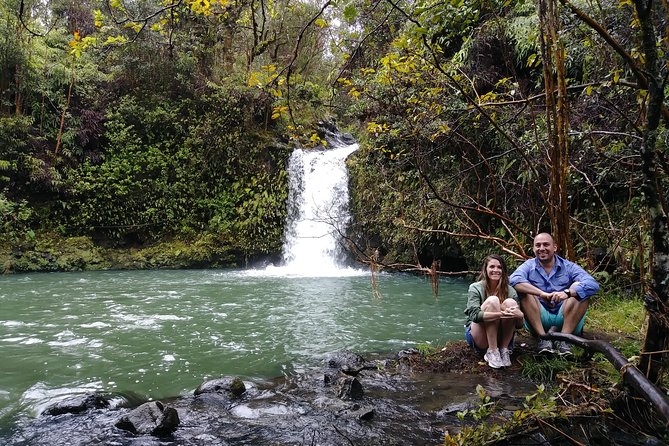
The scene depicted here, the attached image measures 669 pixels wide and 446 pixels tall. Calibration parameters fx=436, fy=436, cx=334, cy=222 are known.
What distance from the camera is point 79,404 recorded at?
11.6ft

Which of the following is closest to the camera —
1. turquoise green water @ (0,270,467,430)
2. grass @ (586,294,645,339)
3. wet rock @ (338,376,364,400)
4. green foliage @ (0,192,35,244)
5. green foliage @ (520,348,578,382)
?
wet rock @ (338,376,364,400)

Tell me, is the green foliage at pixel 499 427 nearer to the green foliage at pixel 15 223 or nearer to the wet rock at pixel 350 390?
the wet rock at pixel 350 390

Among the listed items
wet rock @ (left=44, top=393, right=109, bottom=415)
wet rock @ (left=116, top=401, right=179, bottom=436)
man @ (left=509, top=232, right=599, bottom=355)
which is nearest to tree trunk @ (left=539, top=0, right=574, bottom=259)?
man @ (left=509, top=232, right=599, bottom=355)

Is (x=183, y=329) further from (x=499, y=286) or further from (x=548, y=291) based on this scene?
(x=548, y=291)

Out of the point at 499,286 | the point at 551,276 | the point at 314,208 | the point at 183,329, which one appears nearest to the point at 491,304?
the point at 499,286

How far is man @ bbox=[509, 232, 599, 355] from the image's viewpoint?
385 centimetres

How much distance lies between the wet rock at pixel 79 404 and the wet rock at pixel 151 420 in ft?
1.69

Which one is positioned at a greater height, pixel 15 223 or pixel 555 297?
pixel 15 223

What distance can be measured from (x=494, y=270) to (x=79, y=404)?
3.73 meters

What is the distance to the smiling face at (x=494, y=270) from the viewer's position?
4043 mm

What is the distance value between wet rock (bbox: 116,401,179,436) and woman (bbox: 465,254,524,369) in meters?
2.64

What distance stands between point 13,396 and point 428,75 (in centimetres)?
633

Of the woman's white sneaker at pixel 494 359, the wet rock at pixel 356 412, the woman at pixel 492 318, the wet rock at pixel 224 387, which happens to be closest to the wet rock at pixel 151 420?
the wet rock at pixel 224 387

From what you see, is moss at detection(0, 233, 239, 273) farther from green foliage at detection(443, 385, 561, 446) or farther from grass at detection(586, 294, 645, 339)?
green foliage at detection(443, 385, 561, 446)
